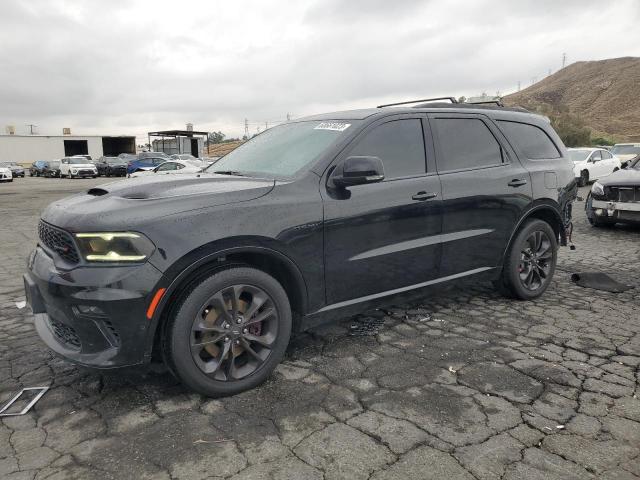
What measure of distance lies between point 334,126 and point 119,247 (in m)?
1.81

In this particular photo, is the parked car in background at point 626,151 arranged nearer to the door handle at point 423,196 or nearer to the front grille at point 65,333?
the door handle at point 423,196

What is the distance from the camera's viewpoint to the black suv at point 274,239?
2.61m

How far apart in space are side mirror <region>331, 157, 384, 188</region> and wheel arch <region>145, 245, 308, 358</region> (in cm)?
64

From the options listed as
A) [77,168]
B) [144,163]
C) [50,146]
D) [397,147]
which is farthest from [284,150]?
[50,146]

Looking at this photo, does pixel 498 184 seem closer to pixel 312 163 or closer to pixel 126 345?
pixel 312 163

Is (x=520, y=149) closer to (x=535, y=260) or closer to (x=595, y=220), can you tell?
(x=535, y=260)

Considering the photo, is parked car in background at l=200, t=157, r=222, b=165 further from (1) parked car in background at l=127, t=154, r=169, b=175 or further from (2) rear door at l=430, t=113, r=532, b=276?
(1) parked car in background at l=127, t=154, r=169, b=175

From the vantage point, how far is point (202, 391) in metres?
2.82

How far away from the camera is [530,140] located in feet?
15.5

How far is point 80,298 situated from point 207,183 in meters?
1.01

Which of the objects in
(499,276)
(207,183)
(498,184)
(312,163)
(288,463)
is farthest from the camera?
(499,276)

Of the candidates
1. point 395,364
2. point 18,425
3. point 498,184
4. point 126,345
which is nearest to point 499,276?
point 498,184

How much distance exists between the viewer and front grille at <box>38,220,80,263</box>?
8.80 ft

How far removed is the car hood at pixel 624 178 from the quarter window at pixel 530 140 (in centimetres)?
439
